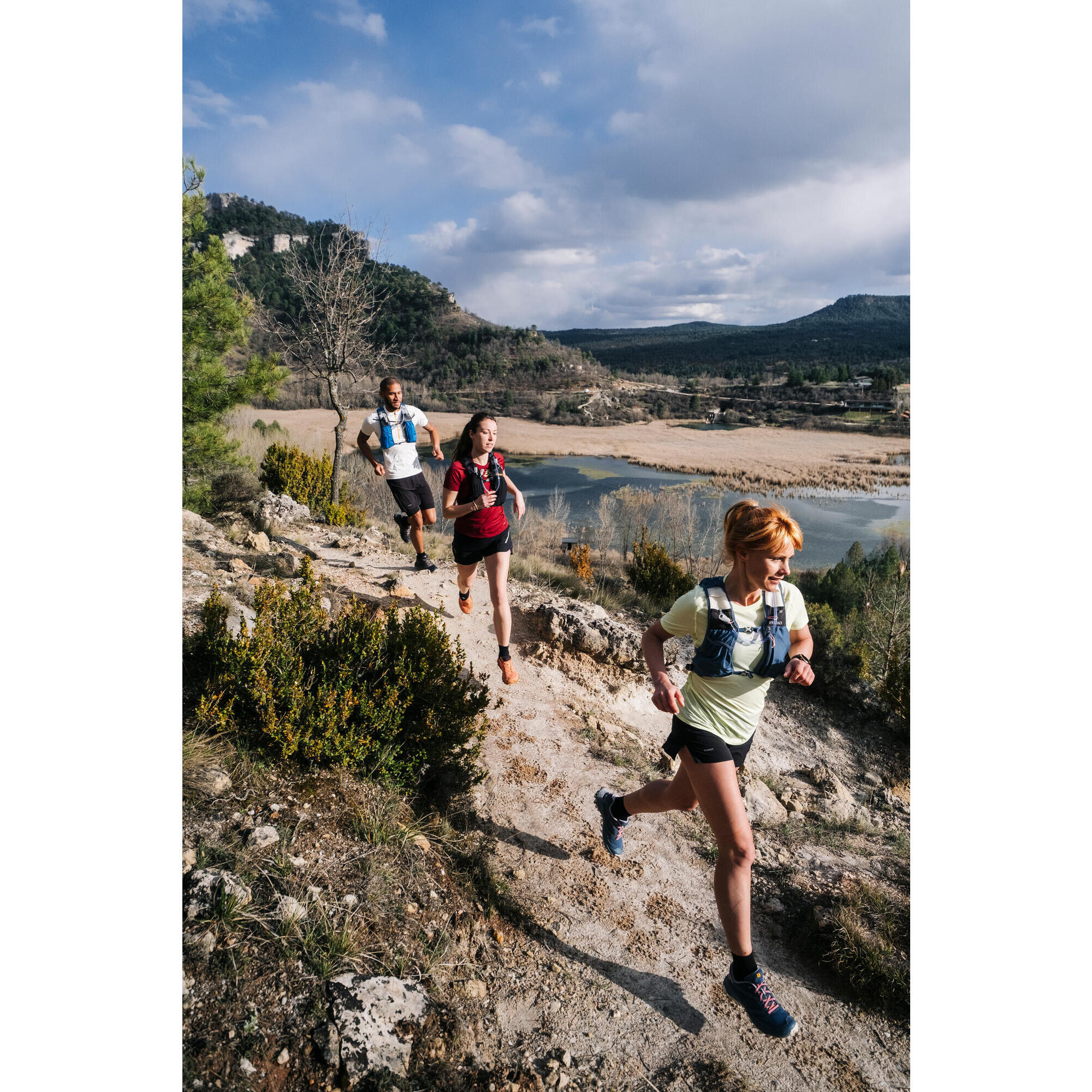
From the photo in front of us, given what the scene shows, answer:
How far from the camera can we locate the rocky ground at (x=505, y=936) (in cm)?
168

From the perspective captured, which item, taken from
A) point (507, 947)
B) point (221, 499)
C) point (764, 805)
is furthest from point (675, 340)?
point (507, 947)

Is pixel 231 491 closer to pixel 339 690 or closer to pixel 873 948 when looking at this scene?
pixel 339 690

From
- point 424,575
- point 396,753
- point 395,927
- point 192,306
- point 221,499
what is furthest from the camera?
point 221,499

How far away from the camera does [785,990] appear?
2182 millimetres

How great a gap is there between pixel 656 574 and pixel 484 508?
489 cm

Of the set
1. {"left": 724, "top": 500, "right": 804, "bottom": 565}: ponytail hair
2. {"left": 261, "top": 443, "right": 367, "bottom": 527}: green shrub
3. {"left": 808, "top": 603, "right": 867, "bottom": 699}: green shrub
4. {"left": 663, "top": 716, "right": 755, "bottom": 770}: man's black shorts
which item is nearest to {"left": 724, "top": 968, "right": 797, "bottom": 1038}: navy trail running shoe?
{"left": 663, "top": 716, "right": 755, "bottom": 770}: man's black shorts

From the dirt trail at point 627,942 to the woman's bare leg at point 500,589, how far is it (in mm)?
531

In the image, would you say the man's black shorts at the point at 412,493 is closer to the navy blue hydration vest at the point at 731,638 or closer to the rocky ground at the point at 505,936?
the rocky ground at the point at 505,936

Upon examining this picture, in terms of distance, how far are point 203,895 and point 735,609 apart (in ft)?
6.09

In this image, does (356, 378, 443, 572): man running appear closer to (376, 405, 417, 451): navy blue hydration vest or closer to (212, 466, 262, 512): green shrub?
(376, 405, 417, 451): navy blue hydration vest

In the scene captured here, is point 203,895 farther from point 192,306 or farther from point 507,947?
point 192,306

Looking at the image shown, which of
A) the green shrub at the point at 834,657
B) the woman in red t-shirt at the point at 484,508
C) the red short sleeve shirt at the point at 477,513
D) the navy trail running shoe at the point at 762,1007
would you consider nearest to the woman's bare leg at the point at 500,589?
the woman in red t-shirt at the point at 484,508

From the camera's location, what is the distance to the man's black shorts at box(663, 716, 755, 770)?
184 cm

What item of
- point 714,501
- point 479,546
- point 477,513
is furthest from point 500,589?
point 714,501
